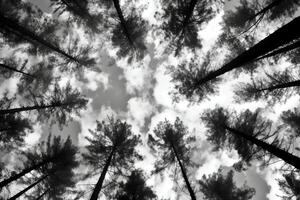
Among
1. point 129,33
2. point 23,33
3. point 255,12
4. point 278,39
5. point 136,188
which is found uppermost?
point 129,33

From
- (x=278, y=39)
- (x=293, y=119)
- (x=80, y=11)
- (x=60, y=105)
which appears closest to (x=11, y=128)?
(x=60, y=105)

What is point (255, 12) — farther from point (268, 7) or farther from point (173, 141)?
point (173, 141)

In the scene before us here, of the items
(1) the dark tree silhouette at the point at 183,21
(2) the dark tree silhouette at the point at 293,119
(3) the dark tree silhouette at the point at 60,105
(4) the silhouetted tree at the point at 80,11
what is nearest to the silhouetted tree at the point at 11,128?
(3) the dark tree silhouette at the point at 60,105

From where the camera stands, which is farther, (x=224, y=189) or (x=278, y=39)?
(x=224, y=189)

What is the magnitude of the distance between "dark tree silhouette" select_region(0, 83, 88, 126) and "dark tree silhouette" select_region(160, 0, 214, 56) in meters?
6.20

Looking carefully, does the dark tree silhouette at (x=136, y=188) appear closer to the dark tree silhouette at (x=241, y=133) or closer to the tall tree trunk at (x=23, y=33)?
the dark tree silhouette at (x=241, y=133)

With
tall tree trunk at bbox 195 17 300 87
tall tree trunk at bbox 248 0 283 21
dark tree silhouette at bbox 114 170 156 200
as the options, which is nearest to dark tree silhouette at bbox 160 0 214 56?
tall tree trunk at bbox 248 0 283 21

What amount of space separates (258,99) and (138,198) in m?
8.31

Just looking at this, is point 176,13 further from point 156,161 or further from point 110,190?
point 110,190

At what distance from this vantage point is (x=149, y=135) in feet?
41.1

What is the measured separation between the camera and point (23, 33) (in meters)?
10.1

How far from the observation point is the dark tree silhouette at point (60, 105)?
11828mm

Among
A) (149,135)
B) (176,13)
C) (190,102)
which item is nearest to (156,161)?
(149,135)

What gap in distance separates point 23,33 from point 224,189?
12334 millimetres
